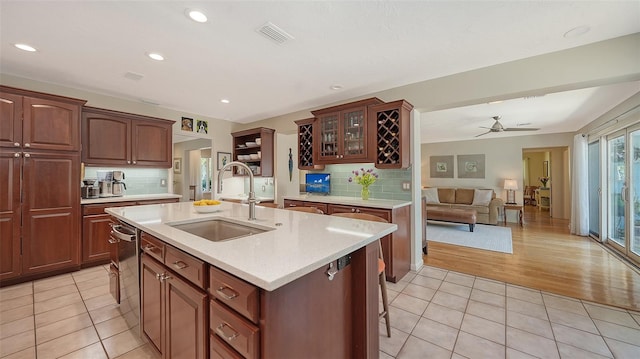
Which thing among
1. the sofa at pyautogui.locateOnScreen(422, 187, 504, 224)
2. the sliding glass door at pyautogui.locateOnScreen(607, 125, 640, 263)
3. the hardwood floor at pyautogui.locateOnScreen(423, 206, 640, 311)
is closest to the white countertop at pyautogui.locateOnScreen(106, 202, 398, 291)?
the hardwood floor at pyautogui.locateOnScreen(423, 206, 640, 311)

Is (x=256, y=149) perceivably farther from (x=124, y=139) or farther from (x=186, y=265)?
(x=186, y=265)

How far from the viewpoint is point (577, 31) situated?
2094 millimetres

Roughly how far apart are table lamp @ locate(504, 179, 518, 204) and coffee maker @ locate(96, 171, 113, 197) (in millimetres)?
8666

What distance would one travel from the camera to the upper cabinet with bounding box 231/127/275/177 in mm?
4918

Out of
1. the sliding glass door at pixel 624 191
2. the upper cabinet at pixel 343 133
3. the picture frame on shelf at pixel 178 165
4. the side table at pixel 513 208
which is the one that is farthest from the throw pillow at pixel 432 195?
the picture frame on shelf at pixel 178 165

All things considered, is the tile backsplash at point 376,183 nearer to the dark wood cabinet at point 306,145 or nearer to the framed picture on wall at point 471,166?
the dark wood cabinet at point 306,145

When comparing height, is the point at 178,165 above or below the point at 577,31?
below

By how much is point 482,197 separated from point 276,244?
6.92 metres

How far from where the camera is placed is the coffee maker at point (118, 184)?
3.83m

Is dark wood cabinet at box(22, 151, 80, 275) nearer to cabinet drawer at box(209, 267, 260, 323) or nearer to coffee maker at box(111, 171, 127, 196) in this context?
coffee maker at box(111, 171, 127, 196)

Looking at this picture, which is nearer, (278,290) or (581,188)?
(278,290)

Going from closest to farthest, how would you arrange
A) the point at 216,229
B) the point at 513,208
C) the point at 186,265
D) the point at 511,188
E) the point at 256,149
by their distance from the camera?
1. the point at 186,265
2. the point at 216,229
3. the point at 256,149
4. the point at 513,208
5. the point at 511,188

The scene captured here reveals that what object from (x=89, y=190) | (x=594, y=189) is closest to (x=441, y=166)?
(x=594, y=189)

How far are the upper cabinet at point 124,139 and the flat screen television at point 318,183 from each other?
7.87 feet
